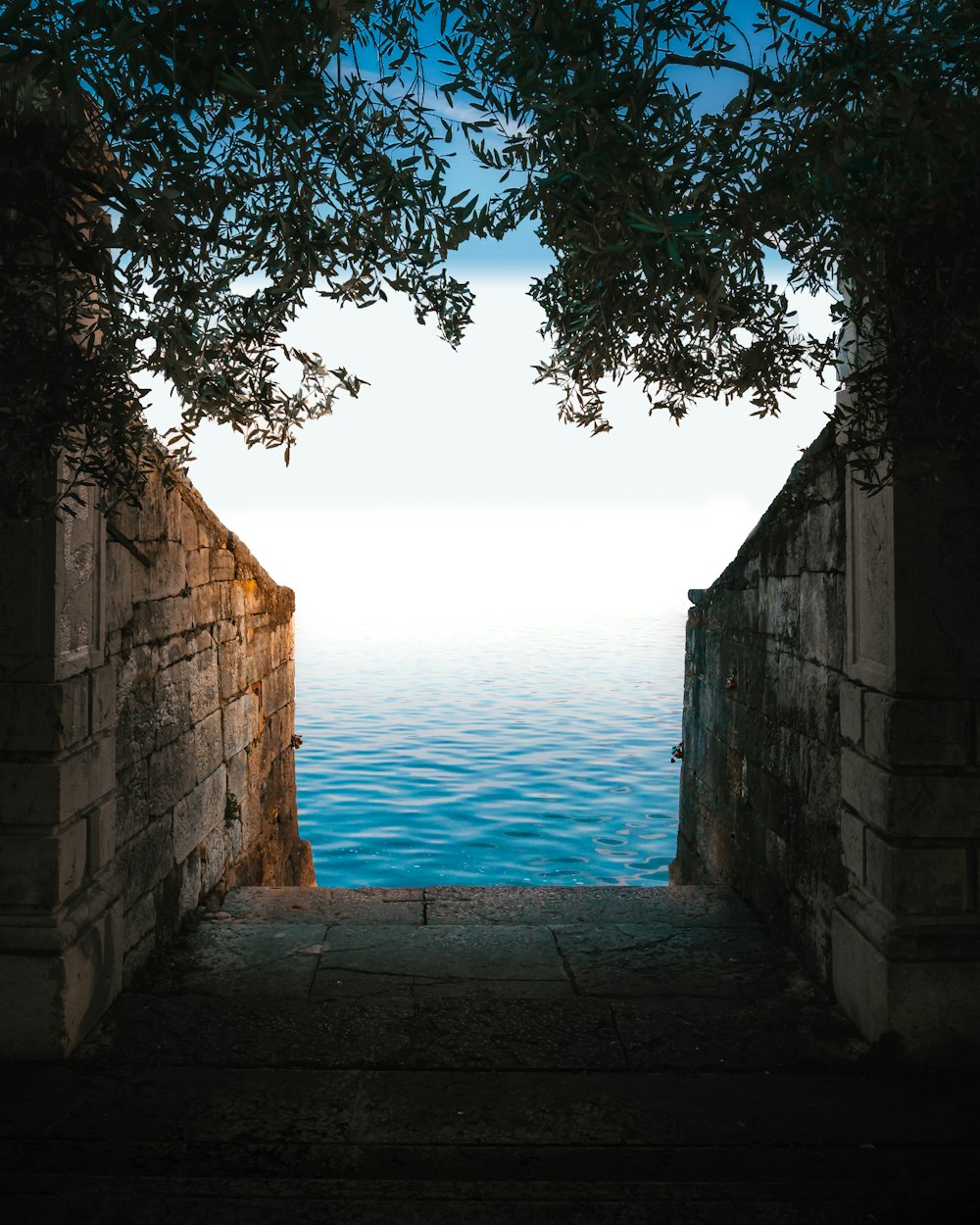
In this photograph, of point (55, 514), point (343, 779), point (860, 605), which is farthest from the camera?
point (343, 779)

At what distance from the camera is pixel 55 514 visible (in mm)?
3287

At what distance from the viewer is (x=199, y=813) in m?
5.32

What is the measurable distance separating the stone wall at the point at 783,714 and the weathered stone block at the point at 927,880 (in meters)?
0.51

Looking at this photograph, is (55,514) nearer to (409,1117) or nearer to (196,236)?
(196,236)

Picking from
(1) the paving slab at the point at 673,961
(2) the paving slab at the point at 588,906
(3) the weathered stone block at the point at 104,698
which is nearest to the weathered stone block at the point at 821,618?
(1) the paving slab at the point at 673,961

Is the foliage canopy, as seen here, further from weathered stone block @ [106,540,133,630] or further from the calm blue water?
the calm blue water

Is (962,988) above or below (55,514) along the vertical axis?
below

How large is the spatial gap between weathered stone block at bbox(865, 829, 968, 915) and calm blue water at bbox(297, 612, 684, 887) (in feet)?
23.0

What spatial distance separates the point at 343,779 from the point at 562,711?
265 inches

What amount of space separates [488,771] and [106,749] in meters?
11.0

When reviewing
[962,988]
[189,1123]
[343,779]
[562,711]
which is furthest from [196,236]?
[562,711]

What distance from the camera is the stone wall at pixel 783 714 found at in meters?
4.17

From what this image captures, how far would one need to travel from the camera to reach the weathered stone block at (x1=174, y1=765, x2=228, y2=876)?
492 centimetres

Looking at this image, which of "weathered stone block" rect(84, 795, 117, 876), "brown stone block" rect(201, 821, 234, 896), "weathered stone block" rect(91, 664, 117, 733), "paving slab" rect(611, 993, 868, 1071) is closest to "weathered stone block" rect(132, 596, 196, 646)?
"weathered stone block" rect(91, 664, 117, 733)
